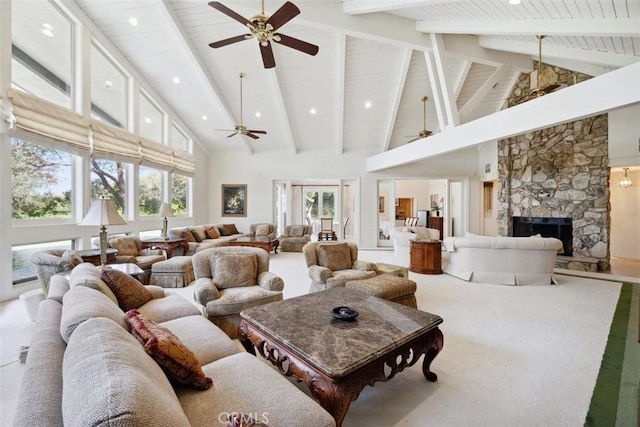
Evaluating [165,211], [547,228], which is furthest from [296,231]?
[547,228]

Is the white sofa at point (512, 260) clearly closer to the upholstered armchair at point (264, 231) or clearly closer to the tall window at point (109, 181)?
the upholstered armchair at point (264, 231)

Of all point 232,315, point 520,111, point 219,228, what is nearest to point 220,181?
point 219,228

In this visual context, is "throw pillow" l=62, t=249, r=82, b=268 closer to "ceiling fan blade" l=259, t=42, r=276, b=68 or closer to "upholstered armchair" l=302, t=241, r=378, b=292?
"upholstered armchair" l=302, t=241, r=378, b=292

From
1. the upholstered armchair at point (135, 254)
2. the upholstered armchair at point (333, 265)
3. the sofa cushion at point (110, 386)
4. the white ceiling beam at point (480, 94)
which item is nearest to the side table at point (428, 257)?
the upholstered armchair at point (333, 265)

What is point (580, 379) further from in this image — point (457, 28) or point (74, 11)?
point (74, 11)

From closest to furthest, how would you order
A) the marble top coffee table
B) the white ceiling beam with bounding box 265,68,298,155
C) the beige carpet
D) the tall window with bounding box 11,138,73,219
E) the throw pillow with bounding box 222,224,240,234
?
the marble top coffee table < the beige carpet < the tall window with bounding box 11,138,73,219 < the white ceiling beam with bounding box 265,68,298,155 < the throw pillow with bounding box 222,224,240,234

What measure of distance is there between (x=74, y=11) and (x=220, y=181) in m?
5.54

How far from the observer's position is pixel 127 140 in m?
6.12

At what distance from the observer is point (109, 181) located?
235 inches

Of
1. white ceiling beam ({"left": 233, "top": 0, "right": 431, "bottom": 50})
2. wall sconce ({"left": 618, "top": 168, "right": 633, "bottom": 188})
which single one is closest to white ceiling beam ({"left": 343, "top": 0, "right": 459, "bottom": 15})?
white ceiling beam ({"left": 233, "top": 0, "right": 431, "bottom": 50})

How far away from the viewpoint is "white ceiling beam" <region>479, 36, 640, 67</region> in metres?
4.54

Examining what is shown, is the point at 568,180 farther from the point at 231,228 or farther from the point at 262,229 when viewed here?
the point at 231,228

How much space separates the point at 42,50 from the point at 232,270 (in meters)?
5.02

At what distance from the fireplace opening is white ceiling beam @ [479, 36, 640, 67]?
10.4ft
